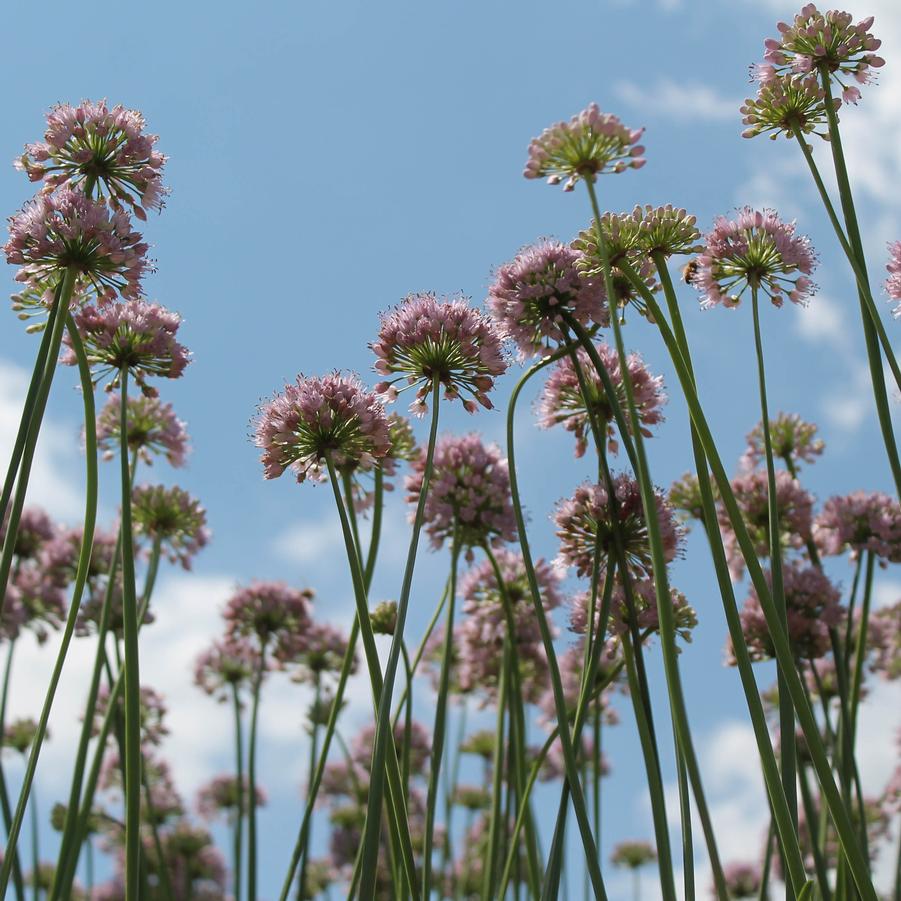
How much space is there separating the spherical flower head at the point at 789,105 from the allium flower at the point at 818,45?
0.18ft

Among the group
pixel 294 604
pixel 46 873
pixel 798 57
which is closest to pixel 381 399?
pixel 798 57

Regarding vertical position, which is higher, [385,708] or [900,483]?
[900,483]

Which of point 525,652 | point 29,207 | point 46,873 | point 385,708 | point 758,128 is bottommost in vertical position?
point 385,708

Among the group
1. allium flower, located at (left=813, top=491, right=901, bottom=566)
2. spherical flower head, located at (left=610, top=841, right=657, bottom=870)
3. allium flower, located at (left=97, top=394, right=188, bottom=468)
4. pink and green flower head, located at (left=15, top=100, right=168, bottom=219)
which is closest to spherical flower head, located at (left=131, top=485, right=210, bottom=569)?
allium flower, located at (left=97, top=394, right=188, bottom=468)

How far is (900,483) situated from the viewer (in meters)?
3.43

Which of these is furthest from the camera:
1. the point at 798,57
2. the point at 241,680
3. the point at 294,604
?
the point at 241,680

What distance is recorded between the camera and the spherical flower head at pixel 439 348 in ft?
12.5

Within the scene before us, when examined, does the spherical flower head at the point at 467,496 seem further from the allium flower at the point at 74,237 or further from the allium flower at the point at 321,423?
the allium flower at the point at 74,237

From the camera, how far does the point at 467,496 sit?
17.2 feet

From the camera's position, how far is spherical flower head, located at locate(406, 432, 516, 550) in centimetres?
523

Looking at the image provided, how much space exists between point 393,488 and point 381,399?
1267 mm

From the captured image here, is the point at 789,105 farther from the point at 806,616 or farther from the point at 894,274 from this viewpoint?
the point at 806,616

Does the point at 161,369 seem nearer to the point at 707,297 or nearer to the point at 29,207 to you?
the point at 29,207

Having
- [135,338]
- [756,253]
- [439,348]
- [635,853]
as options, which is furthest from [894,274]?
[635,853]
